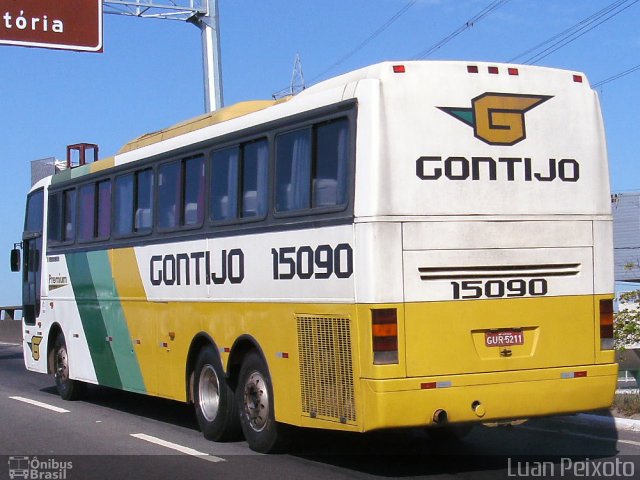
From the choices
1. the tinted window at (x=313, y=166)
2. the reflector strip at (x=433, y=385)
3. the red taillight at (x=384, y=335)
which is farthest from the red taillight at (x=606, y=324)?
the tinted window at (x=313, y=166)

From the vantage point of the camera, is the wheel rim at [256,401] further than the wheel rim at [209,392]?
No

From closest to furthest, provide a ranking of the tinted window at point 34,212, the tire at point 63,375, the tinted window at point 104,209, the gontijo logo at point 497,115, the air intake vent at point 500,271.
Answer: the air intake vent at point 500,271 → the gontijo logo at point 497,115 → the tinted window at point 104,209 → the tire at point 63,375 → the tinted window at point 34,212

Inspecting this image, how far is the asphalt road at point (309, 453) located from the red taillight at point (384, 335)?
4.00ft

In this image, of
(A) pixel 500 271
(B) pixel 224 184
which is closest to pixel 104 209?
(B) pixel 224 184

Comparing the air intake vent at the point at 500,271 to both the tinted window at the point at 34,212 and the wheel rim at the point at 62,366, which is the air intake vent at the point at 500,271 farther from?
the tinted window at the point at 34,212

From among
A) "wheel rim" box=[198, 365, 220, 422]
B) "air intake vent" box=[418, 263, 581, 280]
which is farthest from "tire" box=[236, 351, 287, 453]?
"air intake vent" box=[418, 263, 581, 280]

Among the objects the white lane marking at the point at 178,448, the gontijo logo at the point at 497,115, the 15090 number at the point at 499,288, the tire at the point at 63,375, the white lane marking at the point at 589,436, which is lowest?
the white lane marking at the point at 589,436

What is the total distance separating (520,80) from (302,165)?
211 cm

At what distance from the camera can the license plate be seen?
925cm

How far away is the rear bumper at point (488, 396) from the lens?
8.75 metres

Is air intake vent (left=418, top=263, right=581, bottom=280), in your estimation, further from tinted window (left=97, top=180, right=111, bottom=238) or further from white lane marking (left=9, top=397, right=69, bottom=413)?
white lane marking (left=9, top=397, right=69, bottom=413)

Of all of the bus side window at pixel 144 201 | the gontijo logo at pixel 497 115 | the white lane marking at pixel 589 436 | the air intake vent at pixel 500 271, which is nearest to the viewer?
the air intake vent at pixel 500 271

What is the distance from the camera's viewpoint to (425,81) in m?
9.26

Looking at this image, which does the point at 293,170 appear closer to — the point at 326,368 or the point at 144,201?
the point at 326,368
